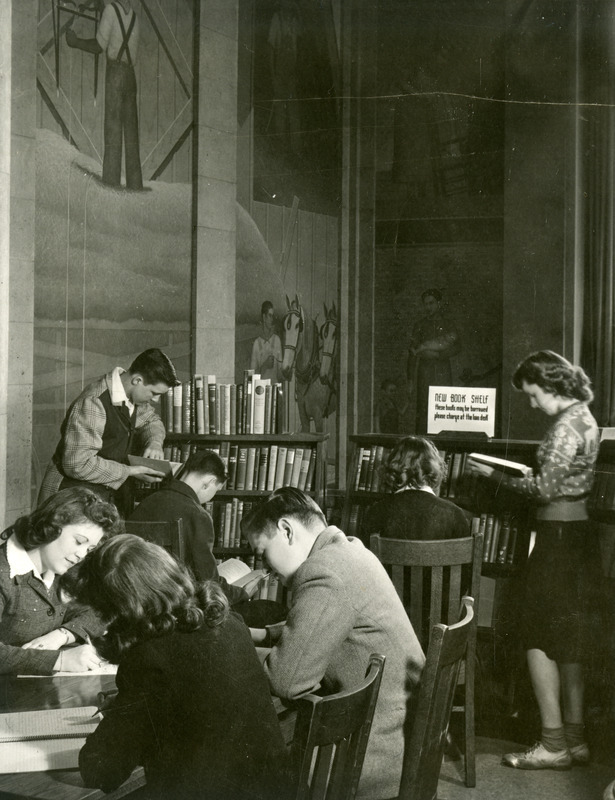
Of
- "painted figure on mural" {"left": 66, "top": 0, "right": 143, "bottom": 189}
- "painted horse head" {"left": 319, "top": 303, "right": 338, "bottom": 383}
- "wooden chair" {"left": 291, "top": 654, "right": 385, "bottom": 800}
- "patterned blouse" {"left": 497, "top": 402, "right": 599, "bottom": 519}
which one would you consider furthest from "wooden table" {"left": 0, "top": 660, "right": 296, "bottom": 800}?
"painted horse head" {"left": 319, "top": 303, "right": 338, "bottom": 383}

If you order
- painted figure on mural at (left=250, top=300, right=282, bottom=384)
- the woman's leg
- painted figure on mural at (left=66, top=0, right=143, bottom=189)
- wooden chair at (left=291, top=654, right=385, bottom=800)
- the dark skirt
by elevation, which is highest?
painted figure on mural at (left=66, top=0, right=143, bottom=189)

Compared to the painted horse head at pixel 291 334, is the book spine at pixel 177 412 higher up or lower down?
lower down

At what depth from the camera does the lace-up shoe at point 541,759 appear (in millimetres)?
3162

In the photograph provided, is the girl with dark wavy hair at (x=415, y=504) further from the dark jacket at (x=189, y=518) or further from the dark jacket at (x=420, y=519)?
the dark jacket at (x=189, y=518)

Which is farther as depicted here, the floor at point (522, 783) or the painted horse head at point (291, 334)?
the painted horse head at point (291, 334)

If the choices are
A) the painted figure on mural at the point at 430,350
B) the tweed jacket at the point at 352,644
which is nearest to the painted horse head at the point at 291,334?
the painted figure on mural at the point at 430,350

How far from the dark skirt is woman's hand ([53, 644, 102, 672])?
1873mm

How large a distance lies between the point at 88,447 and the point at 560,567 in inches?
87.0

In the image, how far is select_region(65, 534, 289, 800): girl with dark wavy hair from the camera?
1.51 metres

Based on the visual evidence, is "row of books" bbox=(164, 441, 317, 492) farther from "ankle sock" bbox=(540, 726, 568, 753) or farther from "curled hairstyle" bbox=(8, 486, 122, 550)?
"curled hairstyle" bbox=(8, 486, 122, 550)

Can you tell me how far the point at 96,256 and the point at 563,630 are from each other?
2.96 m

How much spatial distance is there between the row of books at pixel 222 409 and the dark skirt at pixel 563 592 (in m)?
1.58

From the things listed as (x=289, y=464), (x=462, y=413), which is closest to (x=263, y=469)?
(x=289, y=464)

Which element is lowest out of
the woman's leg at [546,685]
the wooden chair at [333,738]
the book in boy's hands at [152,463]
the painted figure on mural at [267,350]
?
the woman's leg at [546,685]
